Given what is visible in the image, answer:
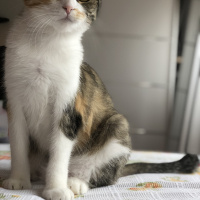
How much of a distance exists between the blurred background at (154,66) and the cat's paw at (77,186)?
152 cm

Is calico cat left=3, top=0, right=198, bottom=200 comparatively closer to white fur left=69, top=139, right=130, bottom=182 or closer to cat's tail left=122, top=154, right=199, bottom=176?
white fur left=69, top=139, right=130, bottom=182

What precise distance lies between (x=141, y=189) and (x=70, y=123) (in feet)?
1.05

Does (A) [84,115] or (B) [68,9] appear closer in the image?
(B) [68,9]

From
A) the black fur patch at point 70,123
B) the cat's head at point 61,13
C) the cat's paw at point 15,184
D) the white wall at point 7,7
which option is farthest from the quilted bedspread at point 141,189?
the white wall at point 7,7

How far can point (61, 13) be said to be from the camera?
1008 millimetres

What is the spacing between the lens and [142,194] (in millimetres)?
1058

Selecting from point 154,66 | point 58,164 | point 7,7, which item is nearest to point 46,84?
point 58,164

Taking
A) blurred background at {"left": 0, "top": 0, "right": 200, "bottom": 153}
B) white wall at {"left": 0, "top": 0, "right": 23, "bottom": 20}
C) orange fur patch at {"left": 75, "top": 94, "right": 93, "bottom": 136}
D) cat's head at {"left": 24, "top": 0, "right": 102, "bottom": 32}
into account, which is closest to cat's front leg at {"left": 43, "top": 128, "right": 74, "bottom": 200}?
orange fur patch at {"left": 75, "top": 94, "right": 93, "bottom": 136}

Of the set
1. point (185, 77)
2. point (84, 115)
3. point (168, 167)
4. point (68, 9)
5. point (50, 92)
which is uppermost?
point (68, 9)

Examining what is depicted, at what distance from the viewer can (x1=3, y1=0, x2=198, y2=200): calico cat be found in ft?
3.43

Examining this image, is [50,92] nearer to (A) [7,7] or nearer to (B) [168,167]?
(B) [168,167]

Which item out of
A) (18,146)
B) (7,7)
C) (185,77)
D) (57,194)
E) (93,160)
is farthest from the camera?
(185,77)

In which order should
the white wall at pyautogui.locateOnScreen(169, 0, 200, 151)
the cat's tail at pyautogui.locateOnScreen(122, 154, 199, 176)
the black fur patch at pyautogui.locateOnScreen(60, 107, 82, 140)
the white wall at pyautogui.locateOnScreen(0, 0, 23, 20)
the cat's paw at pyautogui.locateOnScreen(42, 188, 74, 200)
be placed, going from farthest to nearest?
the white wall at pyautogui.locateOnScreen(169, 0, 200, 151) → the white wall at pyautogui.locateOnScreen(0, 0, 23, 20) → the cat's tail at pyautogui.locateOnScreen(122, 154, 199, 176) → the black fur patch at pyautogui.locateOnScreen(60, 107, 82, 140) → the cat's paw at pyautogui.locateOnScreen(42, 188, 74, 200)

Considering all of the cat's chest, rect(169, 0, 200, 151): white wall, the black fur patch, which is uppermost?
the cat's chest
